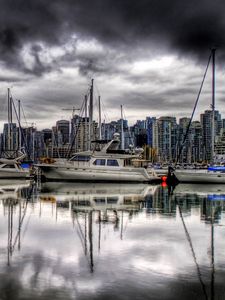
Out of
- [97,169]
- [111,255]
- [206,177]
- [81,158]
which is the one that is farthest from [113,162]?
[111,255]

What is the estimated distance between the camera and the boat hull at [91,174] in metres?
47.9

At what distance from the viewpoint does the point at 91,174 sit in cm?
4803

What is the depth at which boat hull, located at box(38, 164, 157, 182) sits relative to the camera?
47.9m

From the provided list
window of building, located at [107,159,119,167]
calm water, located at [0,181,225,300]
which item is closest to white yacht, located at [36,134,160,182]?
window of building, located at [107,159,119,167]

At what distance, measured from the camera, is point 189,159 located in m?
139

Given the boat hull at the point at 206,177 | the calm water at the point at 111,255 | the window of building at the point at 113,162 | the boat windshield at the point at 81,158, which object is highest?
the boat windshield at the point at 81,158

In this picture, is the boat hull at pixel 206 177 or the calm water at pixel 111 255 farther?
the boat hull at pixel 206 177

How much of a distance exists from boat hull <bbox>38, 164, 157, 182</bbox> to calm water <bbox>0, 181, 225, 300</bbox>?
28.6 metres

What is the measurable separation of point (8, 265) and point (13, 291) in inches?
74.1

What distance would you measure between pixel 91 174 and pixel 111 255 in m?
37.5

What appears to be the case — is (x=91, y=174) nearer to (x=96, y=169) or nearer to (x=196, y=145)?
(x=96, y=169)

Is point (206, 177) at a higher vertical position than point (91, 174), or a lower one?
lower

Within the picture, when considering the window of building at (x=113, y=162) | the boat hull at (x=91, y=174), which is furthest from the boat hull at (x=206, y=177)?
the window of building at (x=113, y=162)

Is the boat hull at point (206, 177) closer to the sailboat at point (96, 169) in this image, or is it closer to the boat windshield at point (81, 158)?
the sailboat at point (96, 169)
